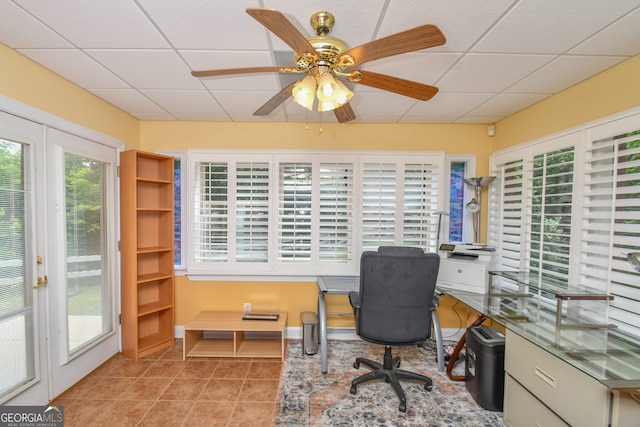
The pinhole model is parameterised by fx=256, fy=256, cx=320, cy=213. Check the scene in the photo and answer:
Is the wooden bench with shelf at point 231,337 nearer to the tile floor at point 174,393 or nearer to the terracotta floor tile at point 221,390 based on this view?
the tile floor at point 174,393

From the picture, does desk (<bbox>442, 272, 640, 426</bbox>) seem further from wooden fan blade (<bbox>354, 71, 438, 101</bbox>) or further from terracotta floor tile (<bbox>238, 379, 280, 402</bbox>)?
terracotta floor tile (<bbox>238, 379, 280, 402</bbox>)

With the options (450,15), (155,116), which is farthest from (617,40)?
(155,116)

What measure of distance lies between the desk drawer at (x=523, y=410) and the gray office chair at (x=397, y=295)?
1.91 ft

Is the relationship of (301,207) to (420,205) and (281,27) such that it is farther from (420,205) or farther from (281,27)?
(281,27)

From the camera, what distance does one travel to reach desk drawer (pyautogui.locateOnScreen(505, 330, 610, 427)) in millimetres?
1188

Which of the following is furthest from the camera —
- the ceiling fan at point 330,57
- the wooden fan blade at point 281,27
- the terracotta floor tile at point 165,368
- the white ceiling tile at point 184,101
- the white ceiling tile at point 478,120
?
the white ceiling tile at point 478,120

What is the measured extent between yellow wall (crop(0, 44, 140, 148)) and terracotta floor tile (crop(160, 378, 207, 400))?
7.69 feet

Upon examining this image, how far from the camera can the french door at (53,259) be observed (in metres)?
1.69

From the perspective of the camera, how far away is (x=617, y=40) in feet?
4.81

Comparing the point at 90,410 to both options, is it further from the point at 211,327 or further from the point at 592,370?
the point at 592,370

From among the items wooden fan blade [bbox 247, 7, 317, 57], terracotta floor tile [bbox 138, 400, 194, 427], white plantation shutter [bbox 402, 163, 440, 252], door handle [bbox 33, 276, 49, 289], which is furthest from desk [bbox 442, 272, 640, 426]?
door handle [bbox 33, 276, 49, 289]

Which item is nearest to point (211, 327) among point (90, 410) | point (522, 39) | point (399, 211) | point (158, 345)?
point (158, 345)

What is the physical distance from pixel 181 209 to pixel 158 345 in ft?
4.77

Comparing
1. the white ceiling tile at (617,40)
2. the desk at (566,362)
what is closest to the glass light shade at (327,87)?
the white ceiling tile at (617,40)
